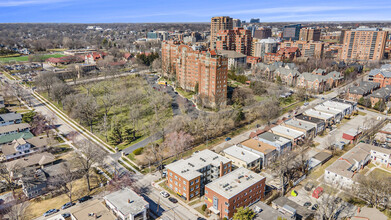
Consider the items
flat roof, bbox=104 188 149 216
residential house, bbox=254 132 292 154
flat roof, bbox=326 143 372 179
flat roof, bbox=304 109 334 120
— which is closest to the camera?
flat roof, bbox=104 188 149 216

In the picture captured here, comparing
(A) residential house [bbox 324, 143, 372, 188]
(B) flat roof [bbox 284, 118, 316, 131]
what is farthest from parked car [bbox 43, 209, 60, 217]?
(B) flat roof [bbox 284, 118, 316, 131]

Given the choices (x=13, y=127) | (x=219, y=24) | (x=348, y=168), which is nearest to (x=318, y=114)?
(x=348, y=168)

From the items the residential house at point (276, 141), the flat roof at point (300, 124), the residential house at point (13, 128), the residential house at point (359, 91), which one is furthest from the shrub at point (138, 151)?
the residential house at point (359, 91)

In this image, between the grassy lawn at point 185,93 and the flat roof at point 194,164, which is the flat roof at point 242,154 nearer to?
the flat roof at point 194,164

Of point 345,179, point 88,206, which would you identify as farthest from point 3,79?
point 345,179

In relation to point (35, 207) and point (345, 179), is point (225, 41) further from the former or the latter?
point (35, 207)

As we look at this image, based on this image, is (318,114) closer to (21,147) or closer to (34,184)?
(34,184)

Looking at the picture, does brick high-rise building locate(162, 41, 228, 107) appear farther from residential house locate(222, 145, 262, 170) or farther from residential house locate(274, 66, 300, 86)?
residential house locate(274, 66, 300, 86)
